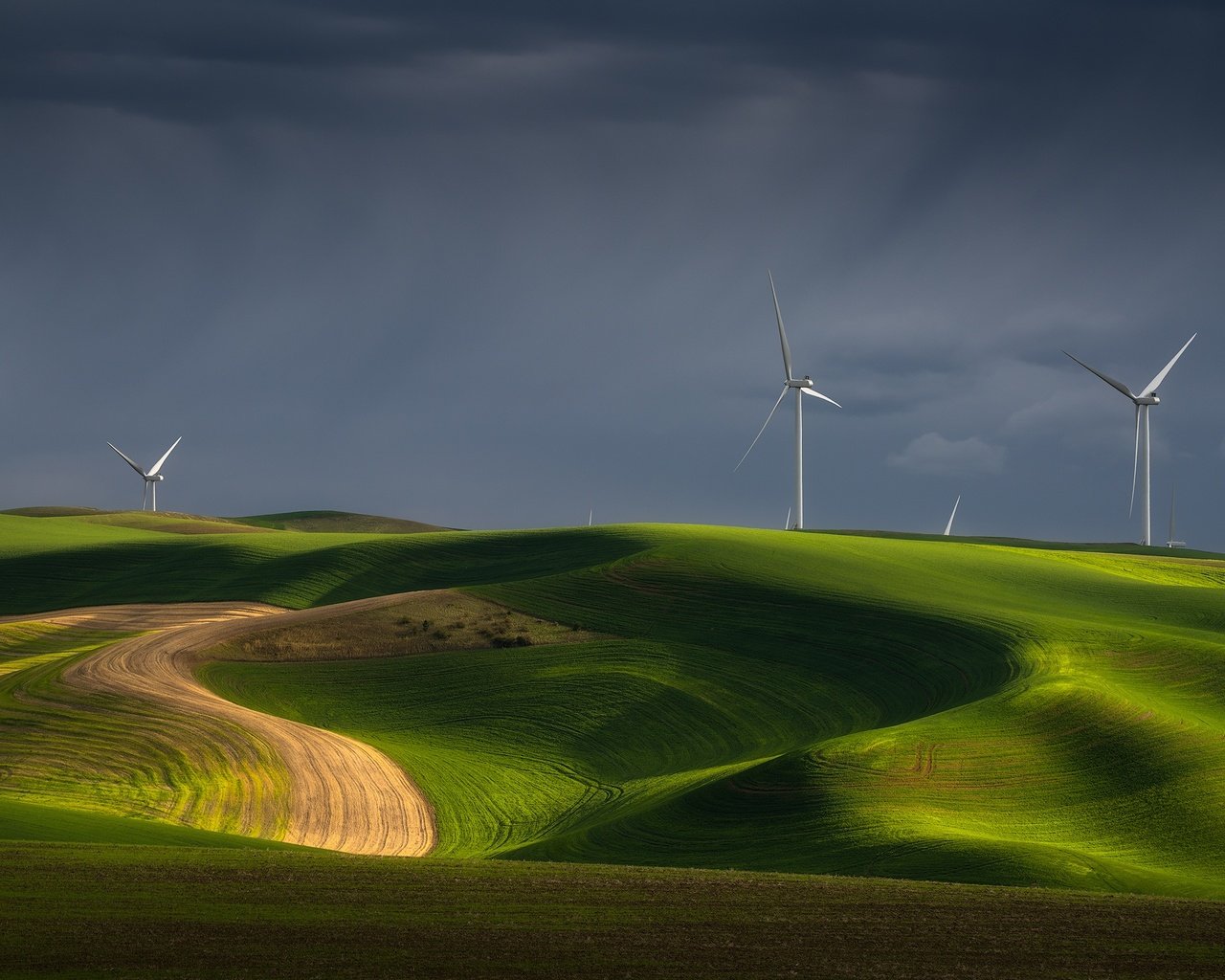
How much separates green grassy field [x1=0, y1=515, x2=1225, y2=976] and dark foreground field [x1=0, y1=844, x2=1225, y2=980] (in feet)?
1.98

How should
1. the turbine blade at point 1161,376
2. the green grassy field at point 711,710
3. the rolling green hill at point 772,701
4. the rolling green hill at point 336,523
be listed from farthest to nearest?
the rolling green hill at point 336,523 → the turbine blade at point 1161,376 → the rolling green hill at point 772,701 → the green grassy field at point 711,710

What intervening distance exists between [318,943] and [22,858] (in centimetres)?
726

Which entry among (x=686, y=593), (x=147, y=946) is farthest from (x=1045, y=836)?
(x=686, y=593)

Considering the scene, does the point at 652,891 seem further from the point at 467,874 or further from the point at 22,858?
the point at 22,858

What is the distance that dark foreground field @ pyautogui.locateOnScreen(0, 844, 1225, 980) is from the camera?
16.5 m

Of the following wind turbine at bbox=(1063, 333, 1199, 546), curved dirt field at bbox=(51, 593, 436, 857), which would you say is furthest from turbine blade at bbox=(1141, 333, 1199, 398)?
curved dirt field at bbox=(51, 593, 436, 857)

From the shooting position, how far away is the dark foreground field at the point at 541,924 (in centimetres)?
1648

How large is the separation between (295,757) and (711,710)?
14.1 meters

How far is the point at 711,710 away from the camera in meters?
44.0

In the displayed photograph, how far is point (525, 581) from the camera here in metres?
59.0

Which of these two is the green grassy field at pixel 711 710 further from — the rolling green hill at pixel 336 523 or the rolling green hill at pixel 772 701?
the rolling green hill at pixel 336 523

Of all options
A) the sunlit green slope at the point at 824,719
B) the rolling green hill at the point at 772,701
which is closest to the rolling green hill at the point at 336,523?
the rolling green hill at the point at 772,701

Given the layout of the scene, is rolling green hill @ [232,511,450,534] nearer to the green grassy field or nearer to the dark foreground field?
the green grassy field

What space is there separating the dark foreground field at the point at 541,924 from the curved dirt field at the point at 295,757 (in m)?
11.2
